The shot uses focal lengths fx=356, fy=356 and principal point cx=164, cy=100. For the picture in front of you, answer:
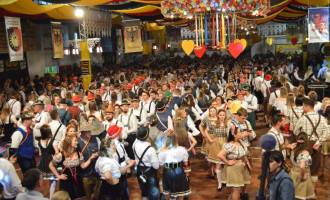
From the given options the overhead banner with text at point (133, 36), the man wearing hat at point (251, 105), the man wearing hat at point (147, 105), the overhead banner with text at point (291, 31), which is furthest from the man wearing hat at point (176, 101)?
the overhead banner with text at point (291, 31)

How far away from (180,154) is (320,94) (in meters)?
10.2

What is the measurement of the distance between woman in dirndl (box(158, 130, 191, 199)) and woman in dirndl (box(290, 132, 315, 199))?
1605 millimetres

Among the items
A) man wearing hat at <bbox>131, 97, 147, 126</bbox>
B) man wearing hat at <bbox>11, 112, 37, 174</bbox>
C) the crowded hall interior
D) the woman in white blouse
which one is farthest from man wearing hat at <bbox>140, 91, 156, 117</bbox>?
the woman in white blouse

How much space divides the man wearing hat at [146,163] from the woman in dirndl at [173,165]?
0.14 m

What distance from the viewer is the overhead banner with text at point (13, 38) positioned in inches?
460

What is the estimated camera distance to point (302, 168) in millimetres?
4922

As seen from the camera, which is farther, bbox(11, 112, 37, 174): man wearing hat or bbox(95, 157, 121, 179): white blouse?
bbox(11, 112, 37, 174): man wearing hat

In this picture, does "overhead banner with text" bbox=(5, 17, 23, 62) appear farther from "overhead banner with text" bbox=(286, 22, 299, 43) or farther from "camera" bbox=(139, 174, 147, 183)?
"overhead banner with text" bbox=(286, 22, 299, 43)

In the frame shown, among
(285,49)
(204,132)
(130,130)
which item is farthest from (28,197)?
(285,49)

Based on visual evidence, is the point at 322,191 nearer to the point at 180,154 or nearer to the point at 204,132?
the point at 204,132

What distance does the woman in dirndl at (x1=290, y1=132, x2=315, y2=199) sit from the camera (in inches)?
197

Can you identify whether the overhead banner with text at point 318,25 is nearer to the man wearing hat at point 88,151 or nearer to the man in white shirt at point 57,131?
the man in white shirt at point 57,131

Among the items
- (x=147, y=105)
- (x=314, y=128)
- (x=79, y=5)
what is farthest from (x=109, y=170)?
(x=79, y=5)

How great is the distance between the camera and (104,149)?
4.67m
